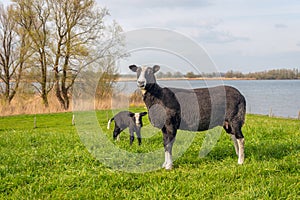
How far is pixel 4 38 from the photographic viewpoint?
3212 centimetres

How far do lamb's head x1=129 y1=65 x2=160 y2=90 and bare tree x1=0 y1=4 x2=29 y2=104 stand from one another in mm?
27195

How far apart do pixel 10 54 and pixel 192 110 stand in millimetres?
29726

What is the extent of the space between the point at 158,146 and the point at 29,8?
26.7 metres

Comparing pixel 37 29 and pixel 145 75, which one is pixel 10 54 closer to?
pixel 37 29

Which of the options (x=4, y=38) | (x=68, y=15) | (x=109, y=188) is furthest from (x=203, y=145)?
(x=4, y=38)

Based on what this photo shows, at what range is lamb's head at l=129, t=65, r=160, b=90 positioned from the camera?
5.99 meters

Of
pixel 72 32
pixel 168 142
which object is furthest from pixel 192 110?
pixel 72 32

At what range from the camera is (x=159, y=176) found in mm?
5996

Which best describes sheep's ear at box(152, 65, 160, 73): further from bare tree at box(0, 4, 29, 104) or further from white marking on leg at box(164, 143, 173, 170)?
bare tree at box(0, 4, 29, 104)

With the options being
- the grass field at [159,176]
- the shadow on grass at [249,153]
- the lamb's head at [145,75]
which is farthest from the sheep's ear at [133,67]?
the shadow on grass at [249,153]

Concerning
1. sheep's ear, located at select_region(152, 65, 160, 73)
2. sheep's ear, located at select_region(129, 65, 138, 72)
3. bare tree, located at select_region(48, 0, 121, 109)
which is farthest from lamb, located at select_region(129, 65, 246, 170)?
bare tree, located at select_region(48, 0, 121, 109)

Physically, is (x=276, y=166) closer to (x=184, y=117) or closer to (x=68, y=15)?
(x=184, y=117)

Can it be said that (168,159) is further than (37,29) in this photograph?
No

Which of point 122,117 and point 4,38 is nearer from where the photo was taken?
point 122,117
